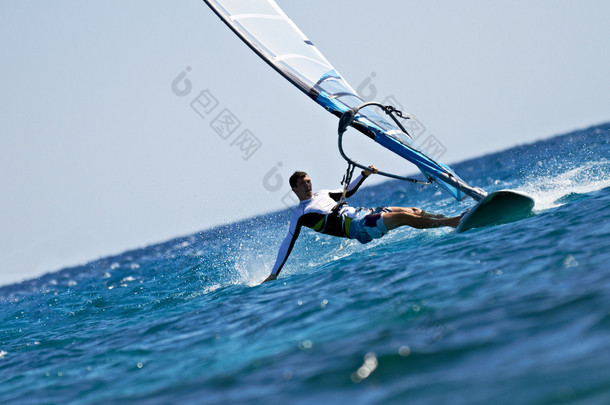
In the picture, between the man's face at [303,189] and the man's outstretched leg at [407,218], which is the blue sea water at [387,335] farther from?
the man's face at [303,189]

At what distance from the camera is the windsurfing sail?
8.20 metres

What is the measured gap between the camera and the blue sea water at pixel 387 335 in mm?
2998

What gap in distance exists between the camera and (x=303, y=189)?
8219 millimetres

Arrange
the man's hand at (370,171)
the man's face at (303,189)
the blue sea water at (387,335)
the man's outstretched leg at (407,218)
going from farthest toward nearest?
1. the man's face at (303,189)
2. the man's hand at (370,171)
3. the man's outstretched leg at (407,218)
4. the blue sea water at (387,335)

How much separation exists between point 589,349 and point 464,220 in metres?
4.99

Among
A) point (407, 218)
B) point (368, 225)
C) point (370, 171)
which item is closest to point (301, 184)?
point (370, 171)

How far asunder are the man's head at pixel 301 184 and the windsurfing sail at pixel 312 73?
0.98 meters

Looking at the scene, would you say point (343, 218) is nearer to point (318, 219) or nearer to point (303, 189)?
point (318, 219)

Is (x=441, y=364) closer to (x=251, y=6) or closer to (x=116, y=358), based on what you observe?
(x=116, y=358)

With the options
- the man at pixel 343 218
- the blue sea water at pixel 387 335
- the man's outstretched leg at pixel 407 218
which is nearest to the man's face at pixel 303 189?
the man at pixel 343 218

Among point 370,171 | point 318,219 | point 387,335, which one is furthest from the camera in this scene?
point 318,219

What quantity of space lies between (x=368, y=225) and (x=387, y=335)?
391cm

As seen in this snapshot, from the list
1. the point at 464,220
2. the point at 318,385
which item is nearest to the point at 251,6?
the point at 464,220

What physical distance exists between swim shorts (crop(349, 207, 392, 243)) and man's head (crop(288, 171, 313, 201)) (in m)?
0.76
